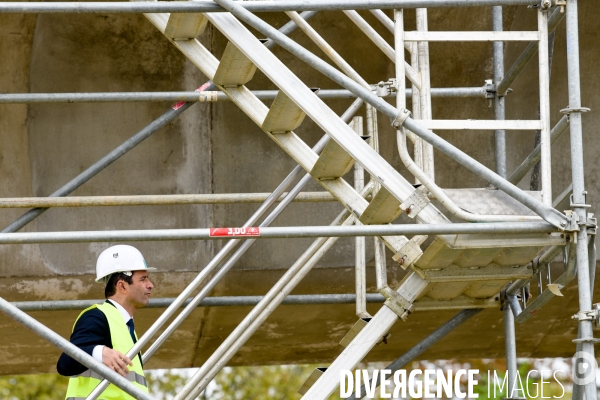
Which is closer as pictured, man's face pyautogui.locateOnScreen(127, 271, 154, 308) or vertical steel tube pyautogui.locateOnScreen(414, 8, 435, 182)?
man's face pyautogui.locateOnScreen(127, 271, 154, 308)

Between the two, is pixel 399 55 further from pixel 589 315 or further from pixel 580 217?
pixel 589 315

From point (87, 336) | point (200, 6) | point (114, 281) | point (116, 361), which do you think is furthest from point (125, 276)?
point (200, 6)

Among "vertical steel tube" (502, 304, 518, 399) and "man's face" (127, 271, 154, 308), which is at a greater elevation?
"vertical steel tube" (502, 304, 518, 399)

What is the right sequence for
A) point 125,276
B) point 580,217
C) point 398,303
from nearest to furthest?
point 580,217 → point 125,276 → point 398,303

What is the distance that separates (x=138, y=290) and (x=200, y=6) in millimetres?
1787

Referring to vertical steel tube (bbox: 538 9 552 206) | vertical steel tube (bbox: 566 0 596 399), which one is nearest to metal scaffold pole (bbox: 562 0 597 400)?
vertical steel tube (bbox: 566 0 596 399)

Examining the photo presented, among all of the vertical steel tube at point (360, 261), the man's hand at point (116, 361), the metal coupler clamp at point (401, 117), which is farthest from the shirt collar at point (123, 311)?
the vertical steel tube at point (360, 261)

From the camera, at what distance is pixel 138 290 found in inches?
261

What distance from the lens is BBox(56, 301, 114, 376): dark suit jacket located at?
608cm

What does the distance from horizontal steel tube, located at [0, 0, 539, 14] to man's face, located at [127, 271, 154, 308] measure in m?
1.63

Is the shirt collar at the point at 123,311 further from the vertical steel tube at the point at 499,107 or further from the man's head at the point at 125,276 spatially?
the vertical steel tube at the point at 499,107

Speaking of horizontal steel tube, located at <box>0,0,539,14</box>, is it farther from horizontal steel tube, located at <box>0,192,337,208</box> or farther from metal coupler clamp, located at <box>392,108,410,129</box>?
horizontal steel tube, located at <box>0,192,337,208</box>

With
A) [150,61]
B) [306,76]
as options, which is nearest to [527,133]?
[306,76]

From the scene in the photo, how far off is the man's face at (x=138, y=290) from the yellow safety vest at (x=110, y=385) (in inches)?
7.2
